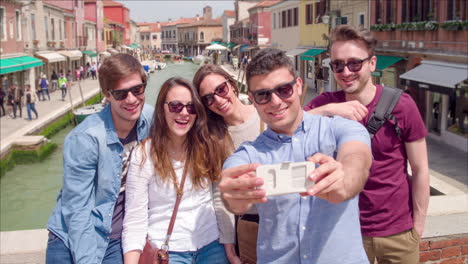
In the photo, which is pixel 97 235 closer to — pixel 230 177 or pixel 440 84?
pixel 230 177

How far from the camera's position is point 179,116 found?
7.83 ft

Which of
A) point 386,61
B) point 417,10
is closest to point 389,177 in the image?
point 417,10

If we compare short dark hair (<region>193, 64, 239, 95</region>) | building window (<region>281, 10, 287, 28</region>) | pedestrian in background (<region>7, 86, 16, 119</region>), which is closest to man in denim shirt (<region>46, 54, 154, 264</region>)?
short dark hair (<region>193, 64, 239, 95</region>)

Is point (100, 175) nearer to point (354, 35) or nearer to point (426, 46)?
point (354, 35)

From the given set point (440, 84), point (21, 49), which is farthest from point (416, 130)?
point (21, 49)

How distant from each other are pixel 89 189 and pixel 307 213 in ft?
3.57

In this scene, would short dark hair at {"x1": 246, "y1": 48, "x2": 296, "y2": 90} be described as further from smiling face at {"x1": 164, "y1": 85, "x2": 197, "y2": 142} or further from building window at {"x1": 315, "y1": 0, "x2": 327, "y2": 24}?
building window at {"x1": 315, "y1": 0, "x2": 327, "y2": 24}

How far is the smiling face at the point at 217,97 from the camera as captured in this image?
8.71 ft

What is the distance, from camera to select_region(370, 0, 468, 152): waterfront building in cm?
1151

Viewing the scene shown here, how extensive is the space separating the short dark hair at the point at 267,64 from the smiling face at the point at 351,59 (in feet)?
1.77

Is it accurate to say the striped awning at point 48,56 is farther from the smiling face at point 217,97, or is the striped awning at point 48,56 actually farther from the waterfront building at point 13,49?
the smiling face at point 217,97

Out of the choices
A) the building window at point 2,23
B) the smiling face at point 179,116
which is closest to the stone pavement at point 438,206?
the smiling face at point 179,116

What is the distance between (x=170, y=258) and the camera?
2.39 meters

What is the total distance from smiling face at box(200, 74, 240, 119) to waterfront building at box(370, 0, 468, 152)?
30.3 ft
